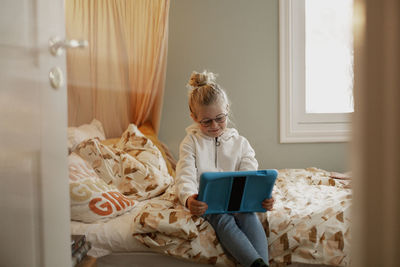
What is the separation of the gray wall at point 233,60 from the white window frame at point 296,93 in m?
0.06

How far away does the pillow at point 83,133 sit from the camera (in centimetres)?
145

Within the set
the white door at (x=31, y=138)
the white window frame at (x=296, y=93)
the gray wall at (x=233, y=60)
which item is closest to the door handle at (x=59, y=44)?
the white door at (x=31, y=138)

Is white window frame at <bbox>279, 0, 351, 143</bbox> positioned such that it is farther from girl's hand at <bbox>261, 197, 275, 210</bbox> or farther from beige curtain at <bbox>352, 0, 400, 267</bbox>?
beige curtain at <bbox>352, 0, 400, 267</bbox>

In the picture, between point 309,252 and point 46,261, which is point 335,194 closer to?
point 309,252

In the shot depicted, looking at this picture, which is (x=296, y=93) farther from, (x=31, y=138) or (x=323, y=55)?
(x=31, y=138)

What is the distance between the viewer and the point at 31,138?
0.82 metres

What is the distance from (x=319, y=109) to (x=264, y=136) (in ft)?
1.62

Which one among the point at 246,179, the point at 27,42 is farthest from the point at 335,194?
the point at 27,42

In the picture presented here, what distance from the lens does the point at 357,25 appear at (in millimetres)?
453

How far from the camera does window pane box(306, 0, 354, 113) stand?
2637 millimetres

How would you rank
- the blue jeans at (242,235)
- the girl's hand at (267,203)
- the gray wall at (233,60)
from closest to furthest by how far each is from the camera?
the blue jeans at (242,235)
the girl's hand at (267,203)
the gray wall at (233,60)

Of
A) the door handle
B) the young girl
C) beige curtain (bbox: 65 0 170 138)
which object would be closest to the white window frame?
beige curtain (bbox: 65 0 170 138)

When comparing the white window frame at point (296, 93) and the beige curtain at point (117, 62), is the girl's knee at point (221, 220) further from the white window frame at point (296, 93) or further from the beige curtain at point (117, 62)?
the white window frame at point (296, 93)

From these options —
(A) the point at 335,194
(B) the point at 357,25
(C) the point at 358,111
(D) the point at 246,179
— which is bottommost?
(A) the point at 335,194
